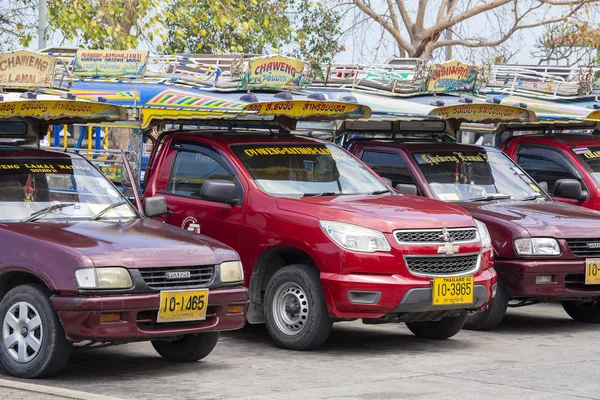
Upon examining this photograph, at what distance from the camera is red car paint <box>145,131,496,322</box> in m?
8.97

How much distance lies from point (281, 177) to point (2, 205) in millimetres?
2609

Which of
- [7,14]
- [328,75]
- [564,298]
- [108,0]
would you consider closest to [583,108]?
[328,75]

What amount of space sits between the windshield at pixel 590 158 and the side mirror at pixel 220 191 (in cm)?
492

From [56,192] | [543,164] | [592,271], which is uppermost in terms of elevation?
[56,192]

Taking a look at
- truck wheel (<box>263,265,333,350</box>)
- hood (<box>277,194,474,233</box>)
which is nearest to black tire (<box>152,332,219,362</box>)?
truck wheel (<box>263,265,333,350</box>)

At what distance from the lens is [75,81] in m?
14.0

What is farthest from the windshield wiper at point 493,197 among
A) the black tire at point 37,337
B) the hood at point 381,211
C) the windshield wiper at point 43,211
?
the black tire at point 37,337

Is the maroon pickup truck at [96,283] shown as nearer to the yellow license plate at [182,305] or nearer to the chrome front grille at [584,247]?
the yellow license plate at [182,305]

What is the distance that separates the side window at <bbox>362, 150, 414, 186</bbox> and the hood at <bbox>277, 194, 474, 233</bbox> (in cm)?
172

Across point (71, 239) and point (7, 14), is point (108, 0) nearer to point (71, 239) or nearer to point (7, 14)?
point (7, 14)

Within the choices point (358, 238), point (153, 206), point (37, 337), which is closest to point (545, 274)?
point (358, 238)

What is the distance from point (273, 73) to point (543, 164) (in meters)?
3.42

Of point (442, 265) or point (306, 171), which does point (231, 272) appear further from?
point (306, 171)

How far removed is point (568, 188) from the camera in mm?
12328
